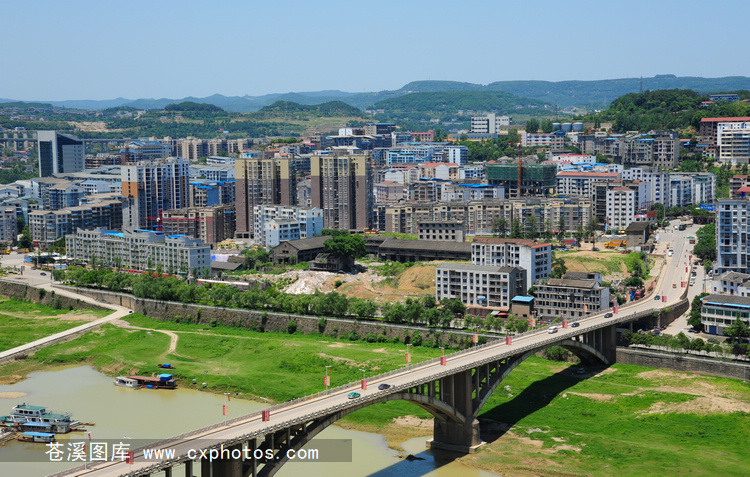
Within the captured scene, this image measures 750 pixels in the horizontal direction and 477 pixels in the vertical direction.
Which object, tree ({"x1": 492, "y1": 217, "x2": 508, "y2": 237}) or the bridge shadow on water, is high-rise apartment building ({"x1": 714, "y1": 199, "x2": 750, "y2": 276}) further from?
tree ({"x1": 492, "y1": 217, "x2": 508, "y2": 237})

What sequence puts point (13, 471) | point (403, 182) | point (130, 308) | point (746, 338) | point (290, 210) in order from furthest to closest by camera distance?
point (403, 182), point (290, 210), point (130, 308), point (746, 338), point (13, 471)

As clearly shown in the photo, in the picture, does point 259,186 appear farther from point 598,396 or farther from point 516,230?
point 598,396

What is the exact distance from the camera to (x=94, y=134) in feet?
464

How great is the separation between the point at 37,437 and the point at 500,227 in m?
34.5

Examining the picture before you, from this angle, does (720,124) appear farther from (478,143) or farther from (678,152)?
(478,143)

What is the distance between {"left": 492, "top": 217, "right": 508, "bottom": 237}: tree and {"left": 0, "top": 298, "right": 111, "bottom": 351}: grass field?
23.4m

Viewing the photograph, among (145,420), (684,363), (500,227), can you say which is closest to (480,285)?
(684,363)

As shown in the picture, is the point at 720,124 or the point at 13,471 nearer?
the point at 13,471

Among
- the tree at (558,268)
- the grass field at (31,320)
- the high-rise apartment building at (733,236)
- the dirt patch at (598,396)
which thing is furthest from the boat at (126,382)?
the high-rise apartment building at (733,236)

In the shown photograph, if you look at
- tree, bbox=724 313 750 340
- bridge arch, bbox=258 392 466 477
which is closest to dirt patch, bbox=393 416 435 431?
bridge arch, bbox=258 392 466 477

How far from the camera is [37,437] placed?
93.4 feet

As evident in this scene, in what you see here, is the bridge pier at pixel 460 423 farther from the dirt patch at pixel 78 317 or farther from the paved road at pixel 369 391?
the dirt patch at pixel 78 317

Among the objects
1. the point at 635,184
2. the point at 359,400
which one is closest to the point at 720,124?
the point at 635,184

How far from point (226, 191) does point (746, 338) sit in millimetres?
48405
